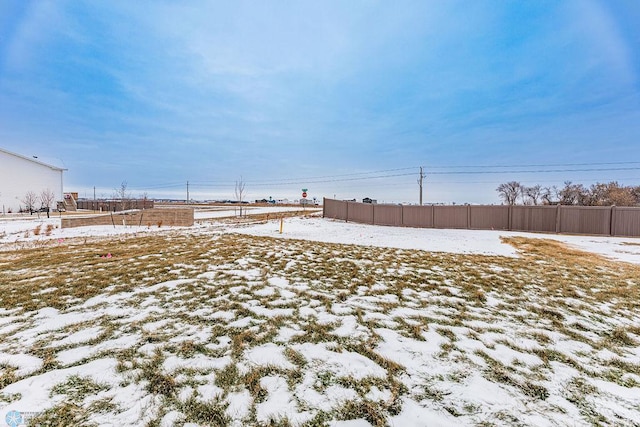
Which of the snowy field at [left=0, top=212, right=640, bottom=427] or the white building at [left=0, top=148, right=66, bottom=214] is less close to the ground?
the white building at [left=0, top=148, right=66, bottom=214]

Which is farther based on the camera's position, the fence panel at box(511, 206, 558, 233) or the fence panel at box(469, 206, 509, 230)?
the fence panel at box(469, 206, 509, 230)

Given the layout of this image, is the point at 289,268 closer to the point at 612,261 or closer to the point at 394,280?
the point at 394,280

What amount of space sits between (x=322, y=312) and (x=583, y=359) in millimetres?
2938

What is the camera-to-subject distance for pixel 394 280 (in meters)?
5.28

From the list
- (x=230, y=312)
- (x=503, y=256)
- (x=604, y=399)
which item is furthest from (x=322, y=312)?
(x=503, y=256)

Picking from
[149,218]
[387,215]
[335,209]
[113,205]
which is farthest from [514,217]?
[113,205]

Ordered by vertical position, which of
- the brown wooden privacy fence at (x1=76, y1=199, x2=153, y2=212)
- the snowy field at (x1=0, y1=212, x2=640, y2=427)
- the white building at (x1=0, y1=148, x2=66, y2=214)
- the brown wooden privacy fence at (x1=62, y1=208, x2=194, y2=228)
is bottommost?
the snowy field at (x1=0, y1=212, x2=640, y2=427)

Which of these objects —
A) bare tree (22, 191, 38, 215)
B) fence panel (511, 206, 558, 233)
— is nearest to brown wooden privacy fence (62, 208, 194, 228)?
fence panel (511, 206, 558, 233)

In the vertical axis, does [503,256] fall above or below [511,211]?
below

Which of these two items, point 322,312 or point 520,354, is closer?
point 520,354

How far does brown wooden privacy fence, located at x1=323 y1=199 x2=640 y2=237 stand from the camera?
13.2 meters

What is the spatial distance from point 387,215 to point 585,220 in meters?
10.5

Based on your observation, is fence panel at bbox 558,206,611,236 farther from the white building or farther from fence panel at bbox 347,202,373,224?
the white building

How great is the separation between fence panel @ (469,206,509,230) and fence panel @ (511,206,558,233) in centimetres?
→ 39
